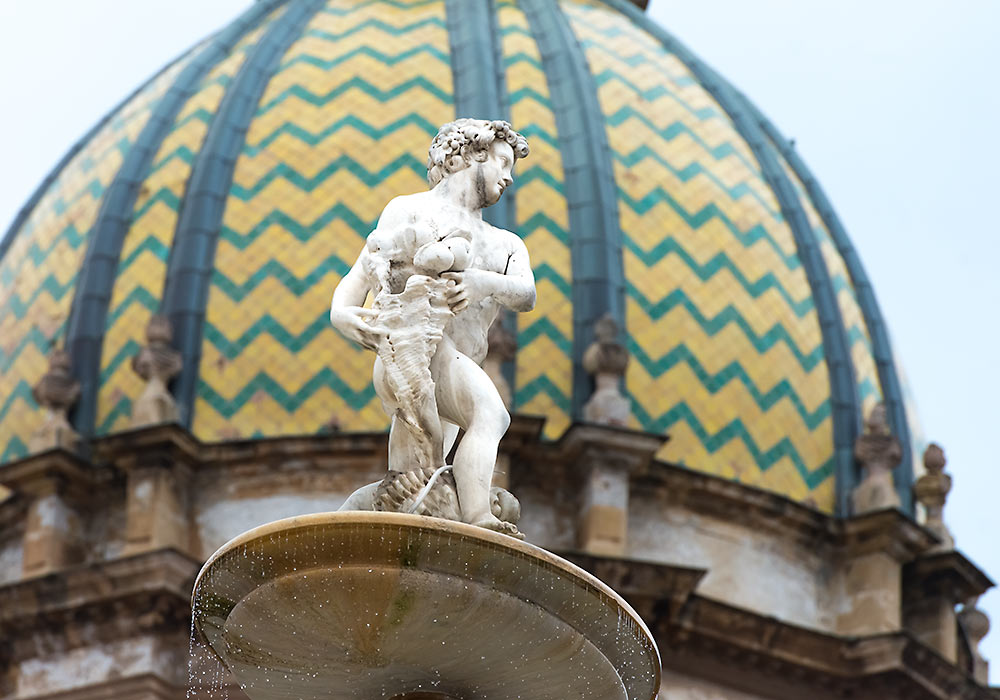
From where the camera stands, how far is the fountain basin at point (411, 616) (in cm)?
1080

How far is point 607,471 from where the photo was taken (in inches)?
1047

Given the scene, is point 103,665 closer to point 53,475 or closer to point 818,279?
point 53,475

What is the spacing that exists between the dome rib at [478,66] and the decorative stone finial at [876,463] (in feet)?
11.7

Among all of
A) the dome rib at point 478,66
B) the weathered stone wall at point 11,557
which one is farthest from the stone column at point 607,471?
the weathered stone wall at point 11,557

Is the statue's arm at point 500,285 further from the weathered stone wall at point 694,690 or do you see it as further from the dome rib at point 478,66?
the dome rib at point 478,66

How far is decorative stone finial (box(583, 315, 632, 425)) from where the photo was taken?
1061 inches

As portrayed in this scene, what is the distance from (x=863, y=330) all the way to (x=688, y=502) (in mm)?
3658

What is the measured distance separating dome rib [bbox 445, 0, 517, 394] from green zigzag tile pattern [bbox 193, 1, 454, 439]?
0.17m

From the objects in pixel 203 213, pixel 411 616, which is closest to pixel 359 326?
pixel 411 616

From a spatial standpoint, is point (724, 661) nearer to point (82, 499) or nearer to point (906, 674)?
point (906, 674)

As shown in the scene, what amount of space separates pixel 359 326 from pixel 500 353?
48.9 feet

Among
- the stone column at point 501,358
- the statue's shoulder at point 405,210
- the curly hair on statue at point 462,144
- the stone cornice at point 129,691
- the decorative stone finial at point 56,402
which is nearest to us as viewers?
the statue's shoulder at point 405,210

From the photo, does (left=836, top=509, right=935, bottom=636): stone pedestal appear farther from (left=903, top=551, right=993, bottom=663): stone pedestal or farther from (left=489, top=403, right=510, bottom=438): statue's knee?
(left=489, top=403, right=510, bottom=438): statue's knee

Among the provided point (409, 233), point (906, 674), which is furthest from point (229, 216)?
point (409, 233)
